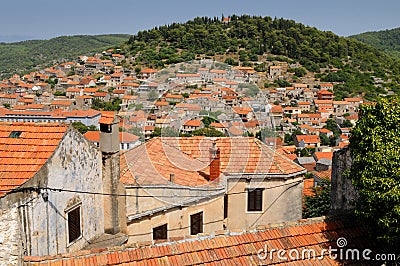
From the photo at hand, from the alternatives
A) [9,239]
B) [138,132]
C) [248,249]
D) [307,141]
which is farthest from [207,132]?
[307,141]

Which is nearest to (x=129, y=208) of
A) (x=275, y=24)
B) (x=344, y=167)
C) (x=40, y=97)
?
(x=344, y=167)

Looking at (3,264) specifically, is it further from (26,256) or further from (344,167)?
(344,167)

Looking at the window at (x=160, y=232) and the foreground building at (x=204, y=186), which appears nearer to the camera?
the foreground building at (x=204, y=186)

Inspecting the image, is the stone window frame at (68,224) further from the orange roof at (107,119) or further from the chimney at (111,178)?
the orange roof at (107,119)

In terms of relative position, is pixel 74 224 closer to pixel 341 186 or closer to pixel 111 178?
pixel 111 178

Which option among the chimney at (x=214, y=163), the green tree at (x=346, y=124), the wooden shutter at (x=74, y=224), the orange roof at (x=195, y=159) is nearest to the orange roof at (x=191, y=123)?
the chimney at (x=214, y=163)

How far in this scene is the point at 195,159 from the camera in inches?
582

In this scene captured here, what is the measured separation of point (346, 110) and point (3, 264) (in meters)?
112

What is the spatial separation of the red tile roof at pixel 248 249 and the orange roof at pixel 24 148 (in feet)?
6.30

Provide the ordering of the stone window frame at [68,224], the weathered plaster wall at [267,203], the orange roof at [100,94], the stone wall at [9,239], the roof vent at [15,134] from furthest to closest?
1. the orange roof at [100,94]
2. the weathered plaster wall at [267,203]
3. the stone window frame at [68,224]
4. the roof vent at [15,134]
5. the stone wall at [9,239]

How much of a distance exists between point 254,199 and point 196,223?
2765 mm

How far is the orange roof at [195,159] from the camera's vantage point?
13.0 m

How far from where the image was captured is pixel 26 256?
849 centimetres

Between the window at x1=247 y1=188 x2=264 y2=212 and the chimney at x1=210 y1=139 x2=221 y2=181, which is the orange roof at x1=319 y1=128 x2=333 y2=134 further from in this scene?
the chimney at x1=210 y1=139 x2=221 y2=181
